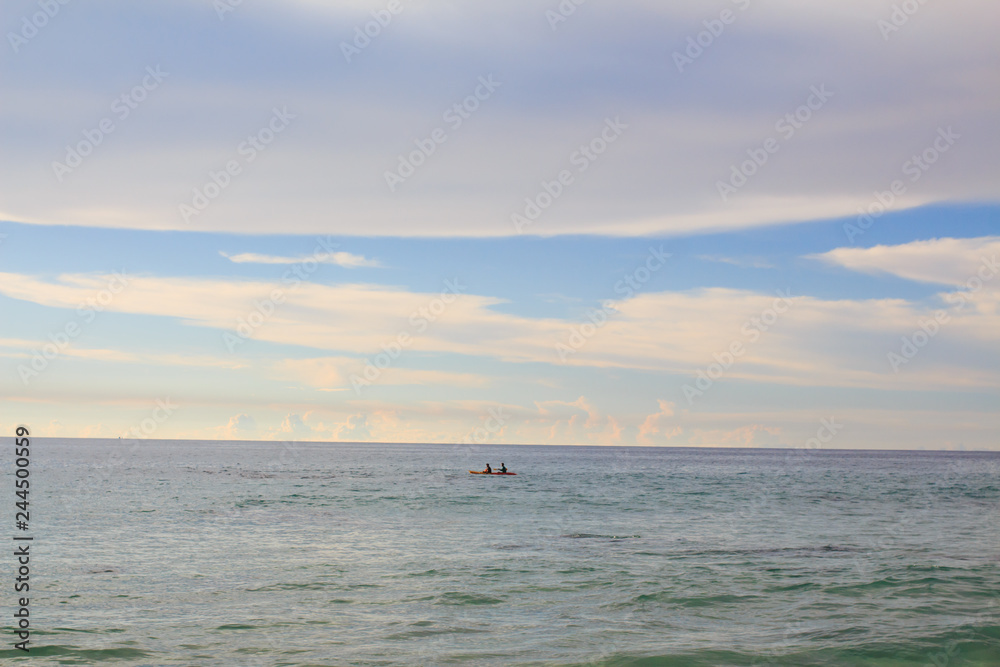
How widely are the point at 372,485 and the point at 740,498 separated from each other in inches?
1350

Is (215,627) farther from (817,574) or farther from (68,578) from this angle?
(817,574)

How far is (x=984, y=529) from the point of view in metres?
39.7

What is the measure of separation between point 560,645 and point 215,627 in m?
8.66

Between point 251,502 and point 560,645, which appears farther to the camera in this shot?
point 251,502

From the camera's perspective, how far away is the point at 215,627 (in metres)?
19.2

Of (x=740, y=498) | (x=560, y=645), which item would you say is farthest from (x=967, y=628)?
(x=740, y=498)

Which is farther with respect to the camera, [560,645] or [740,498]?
[740,498]

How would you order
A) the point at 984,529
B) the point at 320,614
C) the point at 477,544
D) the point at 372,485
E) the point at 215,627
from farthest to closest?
the point at 372,485
the point at 984,529
the point at 477,544
the point at 320,614
the point at 215,627

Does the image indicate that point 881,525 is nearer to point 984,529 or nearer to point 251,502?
point 984,529

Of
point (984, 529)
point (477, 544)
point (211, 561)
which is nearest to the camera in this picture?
point (211, 561)

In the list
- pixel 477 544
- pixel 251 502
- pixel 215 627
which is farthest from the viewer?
pixel 251 502

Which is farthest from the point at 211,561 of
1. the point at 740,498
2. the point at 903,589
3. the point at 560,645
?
the point at 740,498

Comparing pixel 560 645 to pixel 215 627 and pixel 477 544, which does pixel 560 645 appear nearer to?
pixel 215 627

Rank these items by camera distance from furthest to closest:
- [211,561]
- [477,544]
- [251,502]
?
[251,502] < [477,544] < [211,561]
